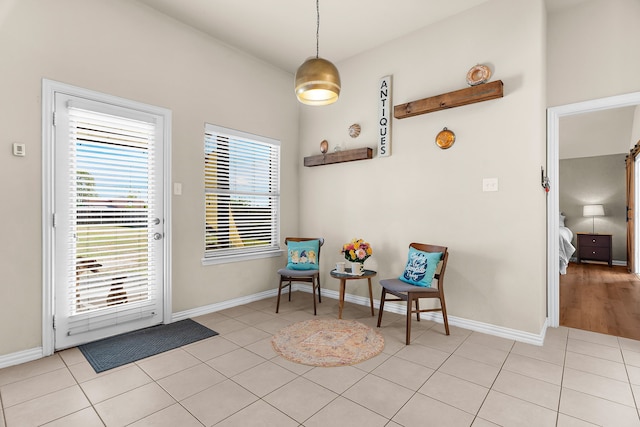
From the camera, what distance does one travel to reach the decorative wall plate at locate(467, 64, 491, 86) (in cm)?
300

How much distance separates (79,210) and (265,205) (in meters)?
2.15

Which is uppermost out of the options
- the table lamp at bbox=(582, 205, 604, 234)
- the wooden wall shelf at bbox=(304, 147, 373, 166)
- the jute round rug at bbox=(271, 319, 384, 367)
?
the wooden wall shelf at bbox=(304, 147, 373, 166)

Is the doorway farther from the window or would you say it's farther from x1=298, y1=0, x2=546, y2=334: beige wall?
x1=298, y1=0, x2=546, y2=334: beige wall

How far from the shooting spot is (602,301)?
13.4 feet

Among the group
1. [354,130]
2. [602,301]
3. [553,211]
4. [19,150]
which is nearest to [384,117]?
[354,130]

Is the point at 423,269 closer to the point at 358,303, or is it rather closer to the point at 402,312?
the point at 402,312

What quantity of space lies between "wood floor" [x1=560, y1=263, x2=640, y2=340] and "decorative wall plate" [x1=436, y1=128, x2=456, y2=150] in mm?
2279

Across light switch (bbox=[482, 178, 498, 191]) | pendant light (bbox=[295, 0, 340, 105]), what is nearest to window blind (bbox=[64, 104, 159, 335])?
pendant light (bbox=[295, 0, 340, 105])

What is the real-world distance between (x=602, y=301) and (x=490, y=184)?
8.76 feet

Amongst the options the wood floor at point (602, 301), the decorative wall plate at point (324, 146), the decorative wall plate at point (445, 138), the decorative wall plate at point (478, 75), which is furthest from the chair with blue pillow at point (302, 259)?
the wood floor at point (602, 301)

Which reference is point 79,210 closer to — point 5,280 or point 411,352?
point 5,280

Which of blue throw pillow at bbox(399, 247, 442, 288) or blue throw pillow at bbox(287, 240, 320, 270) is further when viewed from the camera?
blue throw pillow at bbox(287, 240, 320, 270)

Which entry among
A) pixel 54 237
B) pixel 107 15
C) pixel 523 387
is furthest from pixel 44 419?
pixel 107 15

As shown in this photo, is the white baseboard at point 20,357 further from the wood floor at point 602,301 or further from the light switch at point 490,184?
the wood floor at point 602,301
